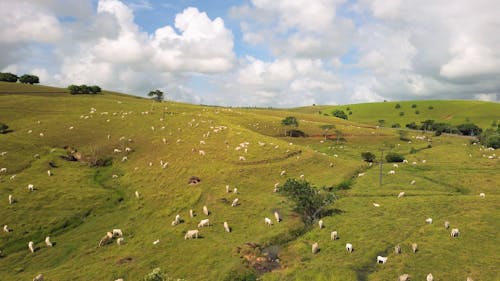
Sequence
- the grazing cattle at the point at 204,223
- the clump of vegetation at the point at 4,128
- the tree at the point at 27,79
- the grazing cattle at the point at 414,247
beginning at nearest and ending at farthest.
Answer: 1. the grazing cattle at the point at 414,247
2. the grazing cattle at the point at 204,223
3. the clump of vegetation at the point at 4,128
4. the tree at the point at 27,79

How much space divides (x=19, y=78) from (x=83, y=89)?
160 feet

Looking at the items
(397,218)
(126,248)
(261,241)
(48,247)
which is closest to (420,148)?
(397,218)

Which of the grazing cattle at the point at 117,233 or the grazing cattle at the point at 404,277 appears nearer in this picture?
the grazing cattle at the point at 404,277

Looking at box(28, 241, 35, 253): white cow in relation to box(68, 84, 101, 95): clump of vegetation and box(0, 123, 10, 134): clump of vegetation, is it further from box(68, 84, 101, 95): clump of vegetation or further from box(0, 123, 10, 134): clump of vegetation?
box(68, 84, 101, 95): clump of vegetation

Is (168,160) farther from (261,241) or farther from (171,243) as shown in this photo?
(261,241)

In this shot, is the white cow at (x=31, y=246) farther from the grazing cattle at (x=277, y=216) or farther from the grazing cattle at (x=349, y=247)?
the grazing cattle at (x=349, y=247)

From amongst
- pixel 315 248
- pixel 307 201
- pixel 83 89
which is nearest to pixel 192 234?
pixel 315 248

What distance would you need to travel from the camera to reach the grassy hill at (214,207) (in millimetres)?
39219

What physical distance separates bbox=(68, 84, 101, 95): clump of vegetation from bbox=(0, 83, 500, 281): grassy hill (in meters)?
60.8

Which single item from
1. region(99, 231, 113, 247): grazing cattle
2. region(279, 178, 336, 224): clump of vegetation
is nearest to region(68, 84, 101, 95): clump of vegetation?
region(99, 231, 113, 247): grazing cattle

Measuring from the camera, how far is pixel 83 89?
555ft

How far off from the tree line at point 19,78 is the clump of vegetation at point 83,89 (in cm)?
4144

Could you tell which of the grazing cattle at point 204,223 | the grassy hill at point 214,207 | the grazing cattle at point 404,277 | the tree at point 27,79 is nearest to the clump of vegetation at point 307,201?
the grassy hill at point 214,207

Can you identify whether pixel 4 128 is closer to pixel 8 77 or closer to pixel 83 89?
pixel 83 89
